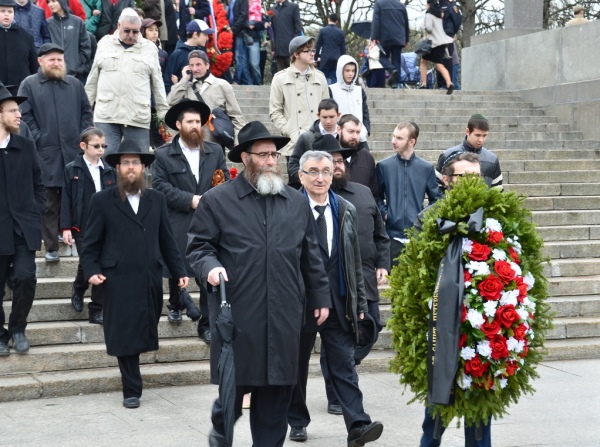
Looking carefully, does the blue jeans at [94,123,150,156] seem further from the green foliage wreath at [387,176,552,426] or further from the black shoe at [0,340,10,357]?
the green foliage wreath at [387,176,552,426]

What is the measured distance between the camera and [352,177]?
9.27m

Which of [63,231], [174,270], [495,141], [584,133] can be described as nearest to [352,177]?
[174,270]

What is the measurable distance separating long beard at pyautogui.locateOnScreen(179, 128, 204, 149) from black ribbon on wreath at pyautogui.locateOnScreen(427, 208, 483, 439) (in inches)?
153

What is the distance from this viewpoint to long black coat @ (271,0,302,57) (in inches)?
677

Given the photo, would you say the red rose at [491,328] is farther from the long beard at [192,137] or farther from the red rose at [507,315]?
the long beard at [192,137]

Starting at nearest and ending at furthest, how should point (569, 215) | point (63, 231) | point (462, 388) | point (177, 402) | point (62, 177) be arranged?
point (462, 388) → point (177, 402) → point (63, 231) → point (62, 177) → point (569, 215)

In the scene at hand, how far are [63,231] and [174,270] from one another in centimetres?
138

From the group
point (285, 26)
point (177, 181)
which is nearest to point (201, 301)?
point (177, 181)

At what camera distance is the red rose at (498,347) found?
17.9 ft

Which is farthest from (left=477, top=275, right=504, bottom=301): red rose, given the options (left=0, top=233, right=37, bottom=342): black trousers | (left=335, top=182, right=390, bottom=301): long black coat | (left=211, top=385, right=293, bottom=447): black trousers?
(left=0, top=233, right=37, bottom=342): black trousers

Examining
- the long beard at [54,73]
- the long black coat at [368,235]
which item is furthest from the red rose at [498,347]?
the long beard at [54,73]

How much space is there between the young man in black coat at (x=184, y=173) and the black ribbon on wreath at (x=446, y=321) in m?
3.69

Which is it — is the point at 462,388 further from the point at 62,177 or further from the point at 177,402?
the point at 62,177

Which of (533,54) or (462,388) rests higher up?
(533,54)
